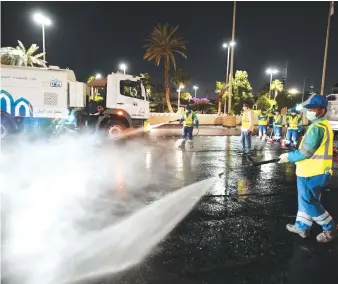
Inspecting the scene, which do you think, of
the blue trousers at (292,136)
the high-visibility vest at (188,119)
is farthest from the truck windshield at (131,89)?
the blue trousers at (292,136)

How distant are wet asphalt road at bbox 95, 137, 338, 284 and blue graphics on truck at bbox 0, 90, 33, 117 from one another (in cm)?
818

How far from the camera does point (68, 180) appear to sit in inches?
237

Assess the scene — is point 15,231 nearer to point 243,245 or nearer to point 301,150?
point 243,245

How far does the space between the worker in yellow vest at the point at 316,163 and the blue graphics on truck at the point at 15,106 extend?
10886 millimetres

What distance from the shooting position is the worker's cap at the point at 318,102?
329cm

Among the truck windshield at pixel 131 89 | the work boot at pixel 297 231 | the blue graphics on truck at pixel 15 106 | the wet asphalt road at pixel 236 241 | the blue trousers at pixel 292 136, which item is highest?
the truck windshield at pixel 131 89

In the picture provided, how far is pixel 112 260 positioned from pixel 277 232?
2.16m

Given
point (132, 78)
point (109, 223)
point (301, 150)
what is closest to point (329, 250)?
point (301, 150)

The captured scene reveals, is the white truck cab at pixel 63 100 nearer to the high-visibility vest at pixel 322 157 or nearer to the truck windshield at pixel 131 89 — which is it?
the truck windshield at pixel 131 89

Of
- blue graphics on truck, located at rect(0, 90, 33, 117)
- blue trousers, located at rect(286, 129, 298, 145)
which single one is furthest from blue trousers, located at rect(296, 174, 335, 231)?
blue graphics on truck, located at rect(0, 90, 33, 117)

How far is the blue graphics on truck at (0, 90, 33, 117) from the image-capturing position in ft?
36.4

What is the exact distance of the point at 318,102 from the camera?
330 centimetres

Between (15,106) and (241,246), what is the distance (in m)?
11.0

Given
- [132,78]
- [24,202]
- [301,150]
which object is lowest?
[24,202]
